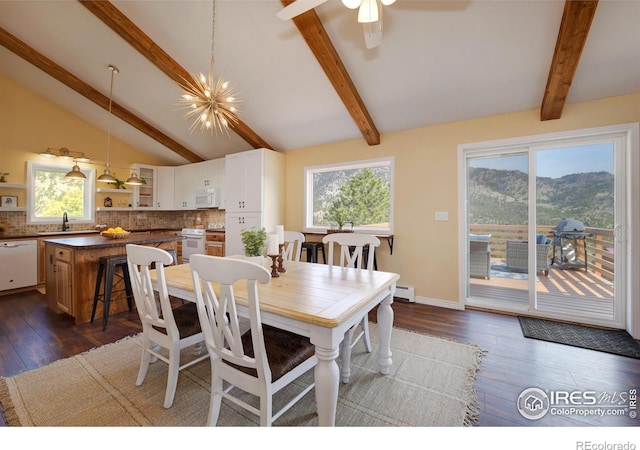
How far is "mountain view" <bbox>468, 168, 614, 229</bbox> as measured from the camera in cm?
285

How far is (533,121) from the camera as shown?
3016 mm

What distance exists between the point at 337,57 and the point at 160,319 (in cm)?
289

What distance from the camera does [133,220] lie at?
5973mm

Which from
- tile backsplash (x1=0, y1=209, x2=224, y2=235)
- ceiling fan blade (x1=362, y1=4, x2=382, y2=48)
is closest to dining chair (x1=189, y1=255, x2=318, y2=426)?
ceiling fan blade (x1=362, y1=4, x2=382, y2=48)

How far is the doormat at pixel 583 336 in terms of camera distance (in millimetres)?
2326

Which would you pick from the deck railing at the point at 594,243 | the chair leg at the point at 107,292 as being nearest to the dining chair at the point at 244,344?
the chair leg at the point at 107,292

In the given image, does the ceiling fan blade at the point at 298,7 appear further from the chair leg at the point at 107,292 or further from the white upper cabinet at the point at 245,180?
the chair leg at the point at 107,292

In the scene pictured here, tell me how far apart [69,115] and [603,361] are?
799 cm

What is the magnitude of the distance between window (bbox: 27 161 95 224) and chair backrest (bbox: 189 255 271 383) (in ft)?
17.0

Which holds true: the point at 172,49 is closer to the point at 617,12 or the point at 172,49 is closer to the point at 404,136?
the point at 404,136

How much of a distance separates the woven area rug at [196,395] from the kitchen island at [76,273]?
3.04 ft

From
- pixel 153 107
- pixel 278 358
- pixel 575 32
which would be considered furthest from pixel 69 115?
pixel 575 32

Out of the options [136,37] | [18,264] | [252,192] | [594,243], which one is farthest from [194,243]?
[594,243]

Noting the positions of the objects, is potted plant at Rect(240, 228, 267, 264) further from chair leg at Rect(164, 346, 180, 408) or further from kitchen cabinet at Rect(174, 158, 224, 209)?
kitchen cabinet at Rect(174, 158, 224, 209)
